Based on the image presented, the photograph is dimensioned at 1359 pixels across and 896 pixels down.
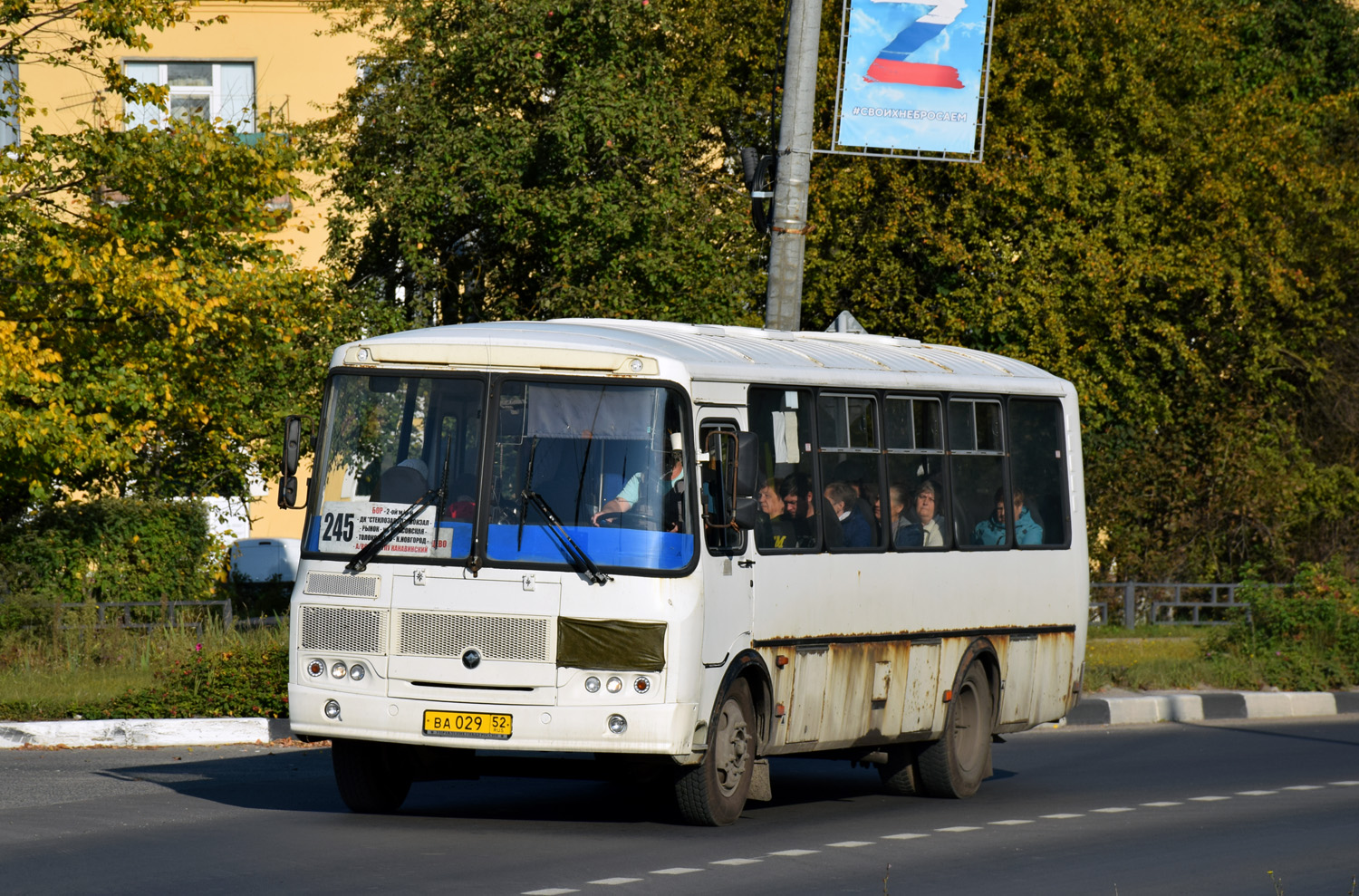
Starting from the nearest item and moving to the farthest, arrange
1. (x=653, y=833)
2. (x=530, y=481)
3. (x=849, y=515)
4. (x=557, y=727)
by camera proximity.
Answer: (x=557, y=727), (x=530, y=481), (x=653, y=833), (x=849, y=515)

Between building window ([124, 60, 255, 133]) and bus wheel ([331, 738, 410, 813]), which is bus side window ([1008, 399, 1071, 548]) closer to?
bus wheel ([331, 738, 410, 813])

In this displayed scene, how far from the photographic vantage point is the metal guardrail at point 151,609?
776 inches

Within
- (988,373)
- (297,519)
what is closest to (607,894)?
(988,373)

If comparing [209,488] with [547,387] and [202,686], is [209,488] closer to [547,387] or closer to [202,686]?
[202,686]

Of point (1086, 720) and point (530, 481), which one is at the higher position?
point (530, 481)

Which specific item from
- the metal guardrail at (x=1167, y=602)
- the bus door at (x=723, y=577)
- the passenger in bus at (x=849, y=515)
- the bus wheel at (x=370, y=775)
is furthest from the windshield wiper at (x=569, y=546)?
the metal guardrail at (x=1167, y=602)

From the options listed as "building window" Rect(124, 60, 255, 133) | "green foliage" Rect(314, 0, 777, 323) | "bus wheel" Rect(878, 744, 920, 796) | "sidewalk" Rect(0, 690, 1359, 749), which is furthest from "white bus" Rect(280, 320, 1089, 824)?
"building window" Rect(124, 60, 255, 133)

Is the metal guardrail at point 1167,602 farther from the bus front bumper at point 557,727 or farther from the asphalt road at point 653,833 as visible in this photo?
the bus front bumper at point 557,727

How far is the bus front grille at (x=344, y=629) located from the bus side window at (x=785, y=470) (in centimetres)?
216

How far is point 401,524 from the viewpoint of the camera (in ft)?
35.3

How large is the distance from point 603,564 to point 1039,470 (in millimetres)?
4936

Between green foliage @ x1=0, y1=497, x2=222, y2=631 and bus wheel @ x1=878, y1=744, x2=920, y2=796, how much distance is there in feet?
38.1

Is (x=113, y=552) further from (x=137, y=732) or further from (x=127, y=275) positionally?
(x=137, y=732)

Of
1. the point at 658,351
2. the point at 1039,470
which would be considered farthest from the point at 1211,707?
the point at 658,351
